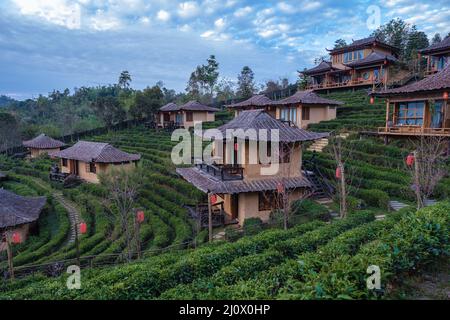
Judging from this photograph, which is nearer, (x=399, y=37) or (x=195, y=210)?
(x=195, y=210)

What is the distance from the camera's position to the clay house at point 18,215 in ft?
63.4

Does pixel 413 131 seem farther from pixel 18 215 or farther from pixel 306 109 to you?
pixel 18 215

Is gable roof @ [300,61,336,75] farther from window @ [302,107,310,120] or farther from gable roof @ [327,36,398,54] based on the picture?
window @ [302,107,310,120]

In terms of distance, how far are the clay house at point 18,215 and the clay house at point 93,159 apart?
Result: 7.04 m

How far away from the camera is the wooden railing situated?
66.6 ft

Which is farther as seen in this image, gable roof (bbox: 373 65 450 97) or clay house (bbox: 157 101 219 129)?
clay house (bbox: 157 101 219 129)

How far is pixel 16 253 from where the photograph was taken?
61.5 ft

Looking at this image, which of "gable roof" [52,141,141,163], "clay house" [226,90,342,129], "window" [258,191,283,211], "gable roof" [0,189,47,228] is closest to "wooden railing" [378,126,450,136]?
"clay house" [226,90,342,129]

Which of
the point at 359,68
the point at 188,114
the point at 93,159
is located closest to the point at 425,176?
the point at 93,159

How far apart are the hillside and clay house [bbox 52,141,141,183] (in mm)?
1930

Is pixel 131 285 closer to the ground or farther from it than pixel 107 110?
closer to the ground
